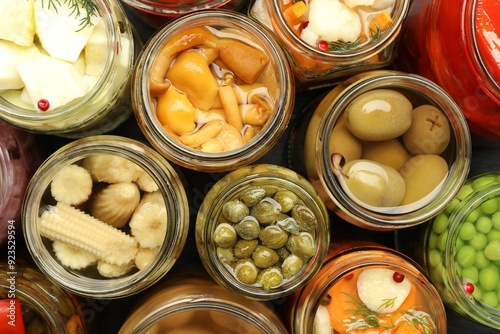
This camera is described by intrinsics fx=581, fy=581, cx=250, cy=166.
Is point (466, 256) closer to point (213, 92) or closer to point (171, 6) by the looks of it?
point (213, 92)

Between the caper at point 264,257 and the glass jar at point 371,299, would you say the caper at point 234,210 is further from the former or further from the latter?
the glass jar at point 371,299

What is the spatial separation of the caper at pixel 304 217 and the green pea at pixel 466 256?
0.85ft

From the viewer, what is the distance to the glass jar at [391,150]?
33.9 inches

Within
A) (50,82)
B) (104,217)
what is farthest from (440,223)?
(50,82)

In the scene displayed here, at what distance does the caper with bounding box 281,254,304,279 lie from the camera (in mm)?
849

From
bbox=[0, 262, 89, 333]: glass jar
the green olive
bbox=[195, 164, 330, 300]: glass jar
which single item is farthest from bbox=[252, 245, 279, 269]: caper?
bbox=[0, 262, 89, 333]: glass jar

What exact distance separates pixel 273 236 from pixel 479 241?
35 centimetres

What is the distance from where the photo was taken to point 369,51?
89 centimetres

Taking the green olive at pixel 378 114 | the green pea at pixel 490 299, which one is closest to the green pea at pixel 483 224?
the green pea at pixel 490 299

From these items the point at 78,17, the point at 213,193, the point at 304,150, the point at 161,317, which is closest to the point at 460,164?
the point at 304,150

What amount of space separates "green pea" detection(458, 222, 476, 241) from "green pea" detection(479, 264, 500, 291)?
0.20ft

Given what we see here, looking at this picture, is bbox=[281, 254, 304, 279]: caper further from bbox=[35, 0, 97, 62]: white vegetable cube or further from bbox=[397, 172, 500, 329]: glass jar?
bbox=[35, 0, 97, 62]: white vegetable cube

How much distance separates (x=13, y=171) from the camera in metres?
0.90

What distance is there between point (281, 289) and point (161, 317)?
0.18 m
